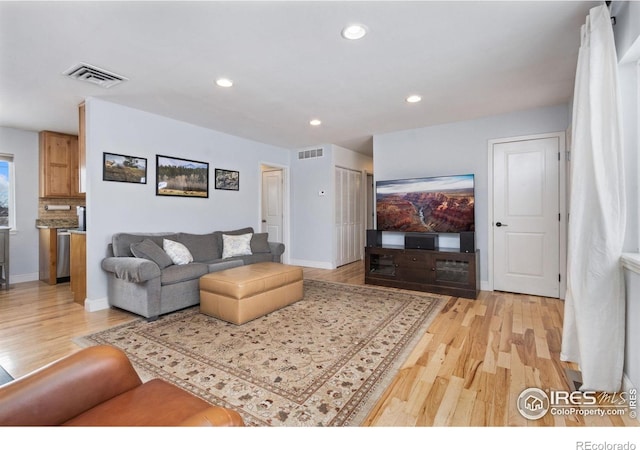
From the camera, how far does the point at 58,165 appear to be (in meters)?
4.94

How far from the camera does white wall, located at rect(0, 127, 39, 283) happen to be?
472cm

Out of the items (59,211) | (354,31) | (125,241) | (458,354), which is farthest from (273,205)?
(458,354)

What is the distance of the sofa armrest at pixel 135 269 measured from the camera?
292cm

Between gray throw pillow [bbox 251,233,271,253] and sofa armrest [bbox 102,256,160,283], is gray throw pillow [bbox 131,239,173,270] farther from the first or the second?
gray throw pillow [bbox 251,233,271,253]

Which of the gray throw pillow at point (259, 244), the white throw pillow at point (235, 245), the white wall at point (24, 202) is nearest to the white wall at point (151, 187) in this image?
the white throw pillow at point (235, 245)

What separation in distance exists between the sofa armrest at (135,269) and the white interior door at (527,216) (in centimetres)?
415

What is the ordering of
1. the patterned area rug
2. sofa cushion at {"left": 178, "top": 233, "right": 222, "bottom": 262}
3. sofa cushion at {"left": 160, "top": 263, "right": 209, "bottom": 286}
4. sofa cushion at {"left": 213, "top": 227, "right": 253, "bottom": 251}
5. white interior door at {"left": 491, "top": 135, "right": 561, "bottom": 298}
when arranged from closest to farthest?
the patterned area rug
sofa cushion at {"left": 160, "top": 263, "right": 209, "bottom": 286}
white interior door at {"left": 491, "top": 135, "right": 561, "bottom": 298}
sofa cushion at {"left": 178, "top": 233, "right": 222, "bottom": 262}
sofa cushion at {"left": 213, "top": 227, "right": 253, "bottom": 251}

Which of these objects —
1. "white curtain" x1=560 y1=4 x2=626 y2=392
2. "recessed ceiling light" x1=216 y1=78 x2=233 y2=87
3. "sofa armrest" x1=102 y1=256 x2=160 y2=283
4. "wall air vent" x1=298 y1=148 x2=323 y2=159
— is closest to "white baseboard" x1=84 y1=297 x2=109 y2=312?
"sofa armrest" x1=102 y1=256 x2=160 y2=283

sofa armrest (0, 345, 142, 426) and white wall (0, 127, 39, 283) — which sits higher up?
white wall (0, 127, 39, 283)

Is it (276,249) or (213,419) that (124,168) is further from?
(213,419)

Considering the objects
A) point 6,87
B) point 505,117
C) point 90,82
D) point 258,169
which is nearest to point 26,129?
point 6,87

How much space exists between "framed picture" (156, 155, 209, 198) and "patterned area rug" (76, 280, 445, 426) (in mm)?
1853

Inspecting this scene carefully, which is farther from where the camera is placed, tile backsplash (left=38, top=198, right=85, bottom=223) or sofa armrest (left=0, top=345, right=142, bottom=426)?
tile backsplash (left=38, top=198, right=85, bottom=223)

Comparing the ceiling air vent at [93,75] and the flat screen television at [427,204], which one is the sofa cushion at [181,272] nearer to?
the ceiling air vent at [93,75]
